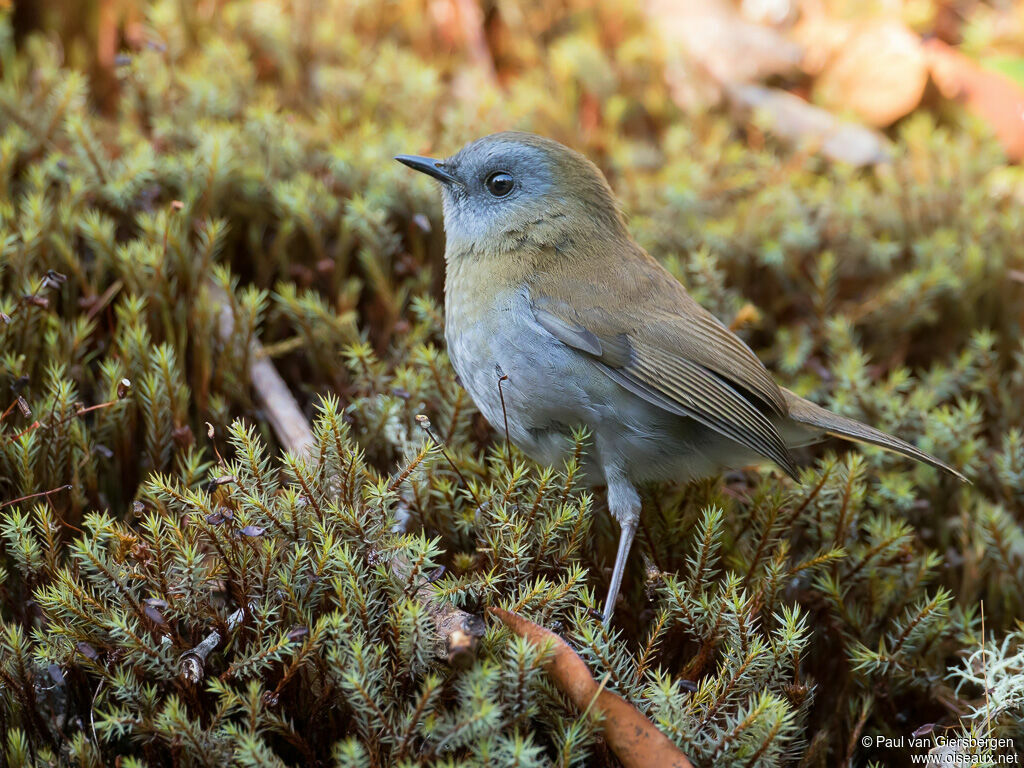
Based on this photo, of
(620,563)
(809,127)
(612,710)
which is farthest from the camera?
Answer: (809,127)

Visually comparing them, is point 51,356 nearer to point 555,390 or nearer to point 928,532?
point 555,390

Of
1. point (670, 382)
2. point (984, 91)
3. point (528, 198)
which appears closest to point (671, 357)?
point (670, 382)

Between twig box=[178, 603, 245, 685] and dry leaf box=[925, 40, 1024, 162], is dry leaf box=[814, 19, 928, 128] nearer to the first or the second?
dry leaf box=[925, 40, 1024, 162]

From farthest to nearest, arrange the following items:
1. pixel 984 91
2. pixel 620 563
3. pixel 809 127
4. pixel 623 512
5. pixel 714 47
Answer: pixel 714 47 → pixel 984 91 → pixel 809 127 → pixel 623 512 → pixel 620 563

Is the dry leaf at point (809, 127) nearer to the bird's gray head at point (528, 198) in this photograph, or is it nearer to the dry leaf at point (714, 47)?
the dry leaf at point (714, 47)

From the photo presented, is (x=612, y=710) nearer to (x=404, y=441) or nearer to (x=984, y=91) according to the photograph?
(x=404, y=441)

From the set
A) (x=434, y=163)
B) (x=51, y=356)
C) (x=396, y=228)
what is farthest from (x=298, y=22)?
(x=51, y=356)

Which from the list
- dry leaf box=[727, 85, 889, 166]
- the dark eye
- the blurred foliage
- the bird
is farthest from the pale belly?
dry leaf box=[727, 85, 889, 166]
